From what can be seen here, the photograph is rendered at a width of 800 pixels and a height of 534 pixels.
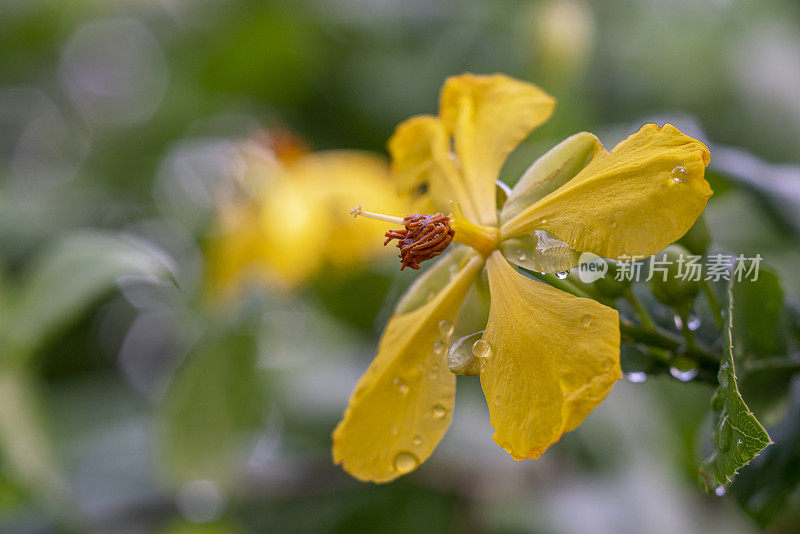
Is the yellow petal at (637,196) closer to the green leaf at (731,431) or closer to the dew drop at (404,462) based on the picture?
the green leaf at (731,431)

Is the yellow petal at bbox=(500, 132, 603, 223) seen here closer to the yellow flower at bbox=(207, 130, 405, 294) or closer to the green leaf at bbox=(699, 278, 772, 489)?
the green leaf at bbox=(699, 278, 772, 489)

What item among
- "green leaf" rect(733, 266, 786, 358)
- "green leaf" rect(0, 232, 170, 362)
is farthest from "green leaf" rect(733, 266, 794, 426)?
"green leaf" rect(0, 232, 170, 362)

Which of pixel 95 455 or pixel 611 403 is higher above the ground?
pixel 611 403

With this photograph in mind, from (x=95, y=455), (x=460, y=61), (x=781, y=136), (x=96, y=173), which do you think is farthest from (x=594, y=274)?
(x=96, y=173)

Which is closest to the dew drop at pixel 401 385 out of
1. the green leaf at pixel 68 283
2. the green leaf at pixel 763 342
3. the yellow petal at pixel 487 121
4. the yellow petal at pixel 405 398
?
the yellow petal at pixel 405 398

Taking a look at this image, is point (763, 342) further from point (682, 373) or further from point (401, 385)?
point (401, 385)

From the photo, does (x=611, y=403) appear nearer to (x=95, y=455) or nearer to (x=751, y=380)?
(x=751, y=380)
